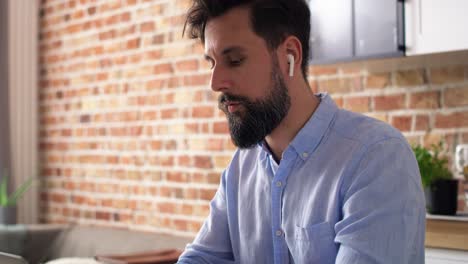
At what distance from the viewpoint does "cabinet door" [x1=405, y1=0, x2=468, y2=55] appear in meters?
2.36

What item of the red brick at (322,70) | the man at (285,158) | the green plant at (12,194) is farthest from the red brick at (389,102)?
the green plant at (12,194)

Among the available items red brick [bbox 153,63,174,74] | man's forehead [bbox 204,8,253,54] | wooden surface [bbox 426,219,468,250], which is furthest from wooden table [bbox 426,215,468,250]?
red brick [bbox 153,63,174,74]

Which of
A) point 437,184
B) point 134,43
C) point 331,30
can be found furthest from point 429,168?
point 134,43

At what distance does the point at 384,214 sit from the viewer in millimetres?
1348

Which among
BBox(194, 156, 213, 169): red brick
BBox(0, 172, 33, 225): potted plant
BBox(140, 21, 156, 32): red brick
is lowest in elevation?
BBox(0, 172, 33, 225): potted plant

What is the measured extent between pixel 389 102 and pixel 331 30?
38 centimetres

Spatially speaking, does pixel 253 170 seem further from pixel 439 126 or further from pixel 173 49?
pixel 173 49

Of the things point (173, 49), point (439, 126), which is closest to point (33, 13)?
point (173, 49)

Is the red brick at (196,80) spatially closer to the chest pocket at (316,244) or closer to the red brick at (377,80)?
the red brick at (377,80)

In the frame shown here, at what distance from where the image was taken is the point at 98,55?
440 centimetres

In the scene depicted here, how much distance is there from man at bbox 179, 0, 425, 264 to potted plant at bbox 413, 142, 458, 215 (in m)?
0.86

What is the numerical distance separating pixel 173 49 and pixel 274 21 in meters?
2.22

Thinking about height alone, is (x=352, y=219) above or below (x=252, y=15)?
below

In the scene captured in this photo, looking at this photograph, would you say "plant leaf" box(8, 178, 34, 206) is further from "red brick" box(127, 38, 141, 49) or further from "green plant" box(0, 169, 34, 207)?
"red brick" box(127, 38, 141, 49)
